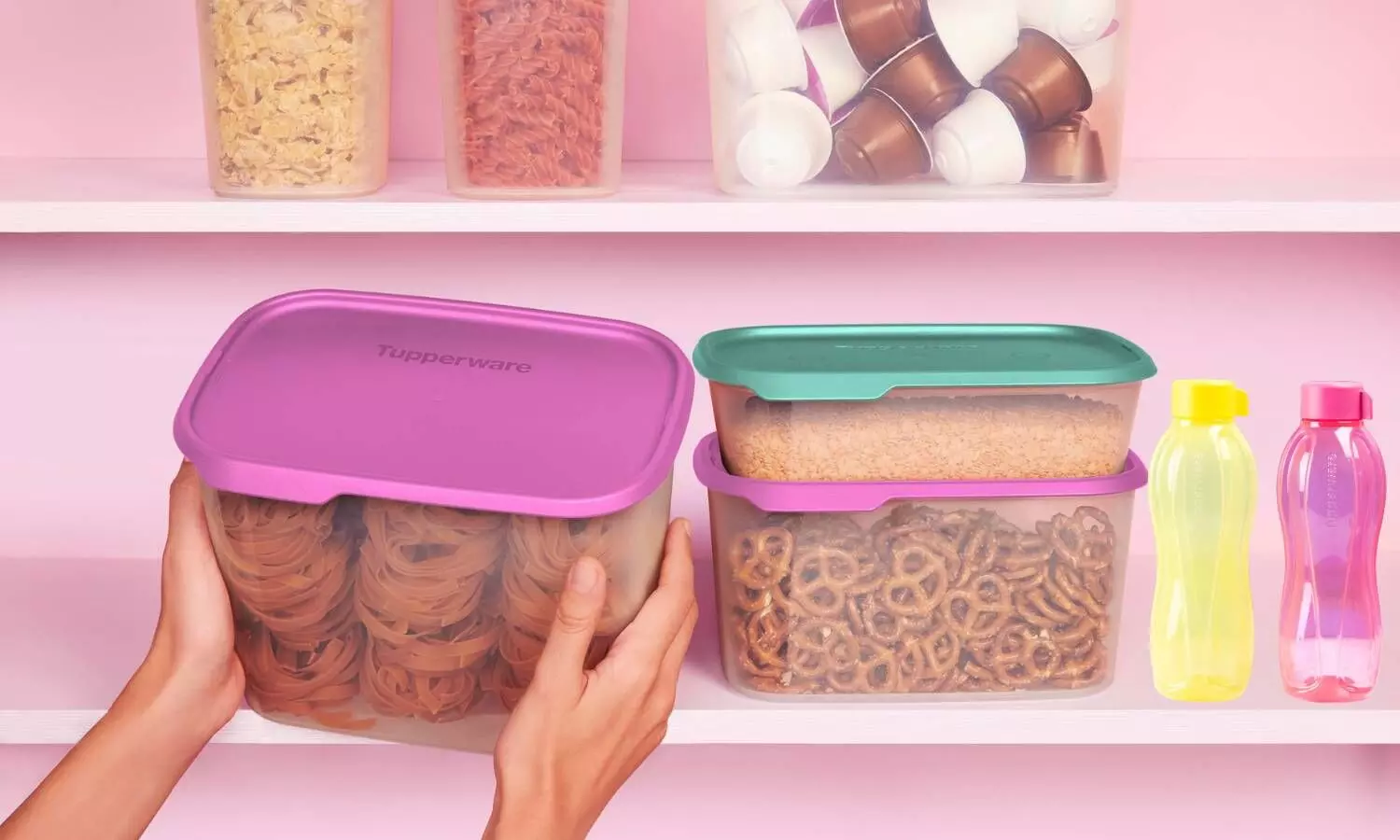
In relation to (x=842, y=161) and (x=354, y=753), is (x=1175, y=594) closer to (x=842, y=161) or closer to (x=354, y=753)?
(x=842, y=161)

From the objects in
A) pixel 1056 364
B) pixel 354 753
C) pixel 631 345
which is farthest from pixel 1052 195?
pixel 354 753

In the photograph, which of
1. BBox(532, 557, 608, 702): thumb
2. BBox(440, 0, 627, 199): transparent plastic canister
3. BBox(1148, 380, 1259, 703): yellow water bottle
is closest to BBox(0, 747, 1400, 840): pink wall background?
BBox(1148, 380, 1259, 703): yellow water bottle

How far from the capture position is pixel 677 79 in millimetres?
1265

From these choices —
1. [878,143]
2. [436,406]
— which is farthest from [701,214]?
[436,406]

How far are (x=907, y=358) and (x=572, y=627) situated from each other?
35 cm

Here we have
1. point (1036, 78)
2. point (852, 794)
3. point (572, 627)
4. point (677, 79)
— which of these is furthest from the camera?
point (852, 794)

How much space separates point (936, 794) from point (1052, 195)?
70 cm

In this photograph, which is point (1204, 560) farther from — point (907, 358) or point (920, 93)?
point (920, 93)

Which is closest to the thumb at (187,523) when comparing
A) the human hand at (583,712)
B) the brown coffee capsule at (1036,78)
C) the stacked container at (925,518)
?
the human hand at (583,712)

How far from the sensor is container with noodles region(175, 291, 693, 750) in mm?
885

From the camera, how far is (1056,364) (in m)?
1.04

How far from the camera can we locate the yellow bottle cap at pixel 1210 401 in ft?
3.43

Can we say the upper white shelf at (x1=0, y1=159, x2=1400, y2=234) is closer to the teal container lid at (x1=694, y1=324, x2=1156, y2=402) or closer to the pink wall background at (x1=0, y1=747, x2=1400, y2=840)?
the teal container lid at (x1=694, y1=324, x2=1156, y2=402)

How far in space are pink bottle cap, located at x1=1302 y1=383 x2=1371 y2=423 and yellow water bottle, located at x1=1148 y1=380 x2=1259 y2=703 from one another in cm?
7
